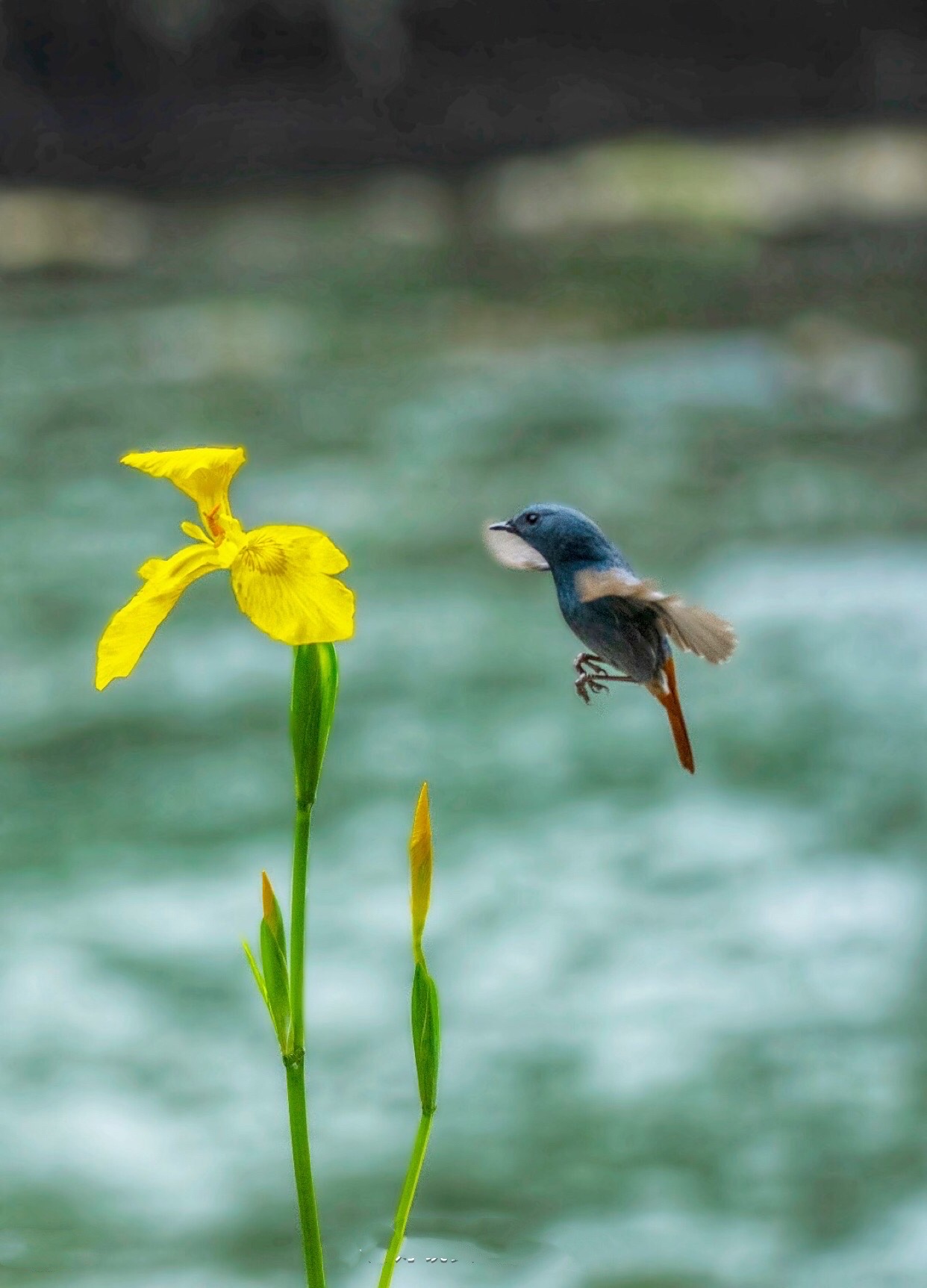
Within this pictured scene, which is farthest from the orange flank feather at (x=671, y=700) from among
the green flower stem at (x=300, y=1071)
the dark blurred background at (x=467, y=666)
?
the dark blurred background at (x=467, y=666)

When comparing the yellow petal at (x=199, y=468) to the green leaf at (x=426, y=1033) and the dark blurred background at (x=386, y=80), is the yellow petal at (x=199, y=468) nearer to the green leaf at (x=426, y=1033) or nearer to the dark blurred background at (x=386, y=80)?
the green leaf at (x=426, y=1033)

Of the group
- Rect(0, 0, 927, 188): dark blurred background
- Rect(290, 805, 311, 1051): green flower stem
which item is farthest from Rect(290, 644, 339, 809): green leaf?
Rect(0, 0, 927, 188): dark blurred background

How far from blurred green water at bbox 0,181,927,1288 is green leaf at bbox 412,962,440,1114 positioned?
0.53 m

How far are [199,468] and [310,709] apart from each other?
0.06 metres

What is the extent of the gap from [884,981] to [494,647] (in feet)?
2.52

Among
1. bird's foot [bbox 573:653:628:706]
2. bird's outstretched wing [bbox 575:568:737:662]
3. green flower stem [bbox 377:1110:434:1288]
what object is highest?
bird's foot [bbox 573:653:628:706]

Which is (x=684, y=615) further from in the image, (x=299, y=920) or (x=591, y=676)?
(x=299, y=920)

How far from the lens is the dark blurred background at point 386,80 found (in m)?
3.88

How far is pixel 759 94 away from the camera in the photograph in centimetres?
433

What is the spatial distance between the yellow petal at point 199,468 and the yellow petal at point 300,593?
0.14 feet

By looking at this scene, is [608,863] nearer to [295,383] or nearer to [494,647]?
[494,647]

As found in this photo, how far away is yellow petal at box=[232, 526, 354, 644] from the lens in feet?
1.09

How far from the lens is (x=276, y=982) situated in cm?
42

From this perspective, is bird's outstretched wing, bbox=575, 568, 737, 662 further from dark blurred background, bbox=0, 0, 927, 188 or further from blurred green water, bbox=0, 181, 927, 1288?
dark blurred background, bbox=0, 0, 927, 188
